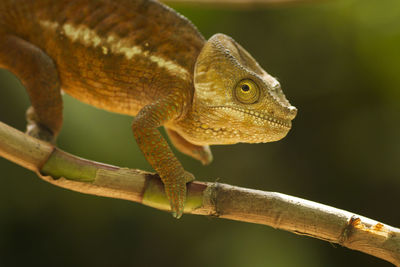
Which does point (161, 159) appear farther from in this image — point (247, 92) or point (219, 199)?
point (247, 92)

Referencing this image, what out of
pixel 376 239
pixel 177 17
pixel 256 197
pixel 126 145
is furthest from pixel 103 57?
pixel 126 145

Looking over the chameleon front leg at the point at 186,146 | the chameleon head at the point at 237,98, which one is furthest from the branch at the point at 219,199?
the chameleon front leg at the point at 186,146

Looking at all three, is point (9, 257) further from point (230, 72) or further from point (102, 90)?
point (230, 72)

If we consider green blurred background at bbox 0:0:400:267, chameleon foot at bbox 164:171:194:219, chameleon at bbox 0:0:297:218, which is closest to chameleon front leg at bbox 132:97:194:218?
chameleon foot at bbox 164:171:194:219

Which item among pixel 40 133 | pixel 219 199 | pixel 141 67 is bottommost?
pixel 40 133

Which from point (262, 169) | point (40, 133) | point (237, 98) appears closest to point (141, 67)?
point (237, 98)

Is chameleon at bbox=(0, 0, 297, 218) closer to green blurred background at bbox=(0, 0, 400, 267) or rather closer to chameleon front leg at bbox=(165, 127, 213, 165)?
chameleon front leg at bbox=(165, 127, 213, 165)

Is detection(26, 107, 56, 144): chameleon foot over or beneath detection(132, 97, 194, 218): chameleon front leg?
beneath
